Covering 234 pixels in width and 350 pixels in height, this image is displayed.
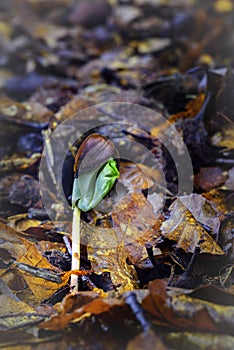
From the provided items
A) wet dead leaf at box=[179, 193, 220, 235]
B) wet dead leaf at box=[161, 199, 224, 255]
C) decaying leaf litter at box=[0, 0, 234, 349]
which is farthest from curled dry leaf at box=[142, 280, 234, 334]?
wet dead leaf at box=[179, 193, 220, 235]

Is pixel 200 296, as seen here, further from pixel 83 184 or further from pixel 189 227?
pixel 83 184

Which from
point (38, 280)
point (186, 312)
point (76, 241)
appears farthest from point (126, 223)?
point (186, 312)

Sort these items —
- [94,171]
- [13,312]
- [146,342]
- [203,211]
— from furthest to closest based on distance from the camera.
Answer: [203,211] < [94,171] < [13,312] < [146,342]

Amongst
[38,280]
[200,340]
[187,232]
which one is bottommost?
[200,340]

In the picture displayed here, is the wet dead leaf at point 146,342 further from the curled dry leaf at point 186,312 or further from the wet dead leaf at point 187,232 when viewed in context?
the wet dead leaf at point 187,232

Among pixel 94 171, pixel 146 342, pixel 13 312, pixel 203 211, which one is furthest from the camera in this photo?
pixel 203 211

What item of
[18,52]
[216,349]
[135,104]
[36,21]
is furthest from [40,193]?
[36,21]

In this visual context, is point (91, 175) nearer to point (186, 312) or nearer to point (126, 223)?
point (126, 223)

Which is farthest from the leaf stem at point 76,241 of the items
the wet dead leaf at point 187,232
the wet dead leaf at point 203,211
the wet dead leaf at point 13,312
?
the wet dead leaf at point 203,211
